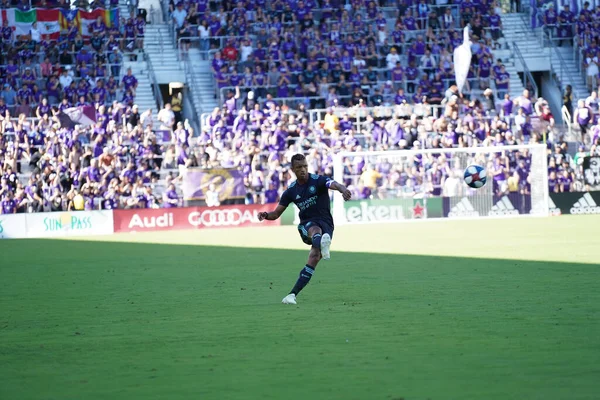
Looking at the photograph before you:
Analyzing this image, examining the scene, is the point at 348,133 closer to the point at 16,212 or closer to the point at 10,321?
the point at 16,212

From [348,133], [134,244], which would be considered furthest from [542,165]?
[134,244]

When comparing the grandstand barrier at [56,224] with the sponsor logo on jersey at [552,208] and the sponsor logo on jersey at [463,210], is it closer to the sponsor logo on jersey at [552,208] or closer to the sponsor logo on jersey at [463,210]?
the sponsor logo on jersey at [463,210]

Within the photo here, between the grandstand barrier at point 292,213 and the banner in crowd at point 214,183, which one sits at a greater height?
the banner in crowd at point 214,183

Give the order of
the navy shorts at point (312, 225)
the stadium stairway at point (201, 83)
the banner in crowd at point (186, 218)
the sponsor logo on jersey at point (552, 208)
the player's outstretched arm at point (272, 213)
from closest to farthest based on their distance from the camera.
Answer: the navy shorts at point (312, 225) → the player's outstretched arm at point (272, 213) → the banner in crowd at point (186, 218) → the sponsor logo on jersey at point (552, 208) → the stadium stairway at point (201, 83)

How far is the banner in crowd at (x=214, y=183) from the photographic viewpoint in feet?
107

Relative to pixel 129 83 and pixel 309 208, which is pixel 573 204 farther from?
pixel 309 208

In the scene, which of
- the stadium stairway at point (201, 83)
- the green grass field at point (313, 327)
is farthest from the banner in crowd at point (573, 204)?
the green grass field at point (313, 327)

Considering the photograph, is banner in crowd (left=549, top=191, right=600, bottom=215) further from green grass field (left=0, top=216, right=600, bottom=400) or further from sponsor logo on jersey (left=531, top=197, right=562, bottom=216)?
green grass field (left=0, top=216, right=600, bottom=400)

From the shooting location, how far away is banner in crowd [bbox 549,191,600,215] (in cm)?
3375

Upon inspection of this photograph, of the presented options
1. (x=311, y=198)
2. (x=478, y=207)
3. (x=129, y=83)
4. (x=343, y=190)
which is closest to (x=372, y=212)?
(x=478, y=207)

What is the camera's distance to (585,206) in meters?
33.8

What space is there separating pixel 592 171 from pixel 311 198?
2449 cm

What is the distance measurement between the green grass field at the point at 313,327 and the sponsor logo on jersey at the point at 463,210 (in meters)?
12.4

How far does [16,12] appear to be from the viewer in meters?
38.0
